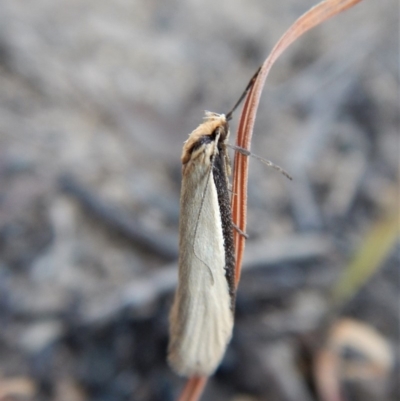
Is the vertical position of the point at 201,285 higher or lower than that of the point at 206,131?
lower

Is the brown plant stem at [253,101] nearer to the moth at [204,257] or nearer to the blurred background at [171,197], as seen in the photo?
the moth at [204,257]

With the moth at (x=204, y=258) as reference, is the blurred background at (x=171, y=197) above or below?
above

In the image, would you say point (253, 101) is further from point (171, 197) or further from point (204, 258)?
point (171, 197)

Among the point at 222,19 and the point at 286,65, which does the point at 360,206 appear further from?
the point at 222,19

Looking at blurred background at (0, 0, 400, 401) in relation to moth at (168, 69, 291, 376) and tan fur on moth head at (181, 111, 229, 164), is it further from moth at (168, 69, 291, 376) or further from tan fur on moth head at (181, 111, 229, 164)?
tan fur on moth head at (181, 111, 229, 164)

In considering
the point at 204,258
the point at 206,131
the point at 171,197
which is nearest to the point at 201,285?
the point at 204,258

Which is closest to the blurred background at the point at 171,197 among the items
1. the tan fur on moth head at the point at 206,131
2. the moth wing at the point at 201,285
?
the moth wing at the point at 201,285

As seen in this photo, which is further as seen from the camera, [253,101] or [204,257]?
[204,257]

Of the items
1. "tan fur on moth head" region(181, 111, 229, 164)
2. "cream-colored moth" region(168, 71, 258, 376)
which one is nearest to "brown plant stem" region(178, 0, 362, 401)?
"cream-colored moth" region(168, 71, 258, 376)
